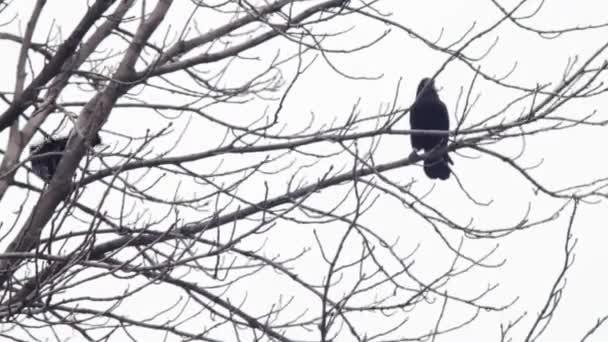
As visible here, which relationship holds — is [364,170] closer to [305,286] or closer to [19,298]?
[305,286]

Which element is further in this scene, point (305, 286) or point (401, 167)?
point (305, 286)

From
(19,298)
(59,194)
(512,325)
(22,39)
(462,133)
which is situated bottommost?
(512,325)

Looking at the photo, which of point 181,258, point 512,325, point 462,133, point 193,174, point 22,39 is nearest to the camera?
point 512,325

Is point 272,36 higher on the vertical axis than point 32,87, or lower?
higher

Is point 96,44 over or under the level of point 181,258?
over

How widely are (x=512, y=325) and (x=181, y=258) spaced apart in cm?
195

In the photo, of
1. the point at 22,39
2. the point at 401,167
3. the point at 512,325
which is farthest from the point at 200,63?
the point at 512,325

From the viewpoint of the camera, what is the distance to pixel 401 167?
575 cm

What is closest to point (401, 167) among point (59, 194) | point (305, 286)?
point (305, 286)

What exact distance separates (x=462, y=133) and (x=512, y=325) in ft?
6.60

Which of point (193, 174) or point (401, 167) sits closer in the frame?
point (401, 167)

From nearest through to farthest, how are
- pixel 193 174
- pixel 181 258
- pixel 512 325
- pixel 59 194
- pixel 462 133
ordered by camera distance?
pixel 512 325 → pixel 181 258 → pixel 462 133 → pixel 59 194 → pixel 193 174

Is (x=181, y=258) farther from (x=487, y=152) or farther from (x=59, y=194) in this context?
(x=487, y=152)

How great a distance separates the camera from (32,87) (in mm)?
5805
